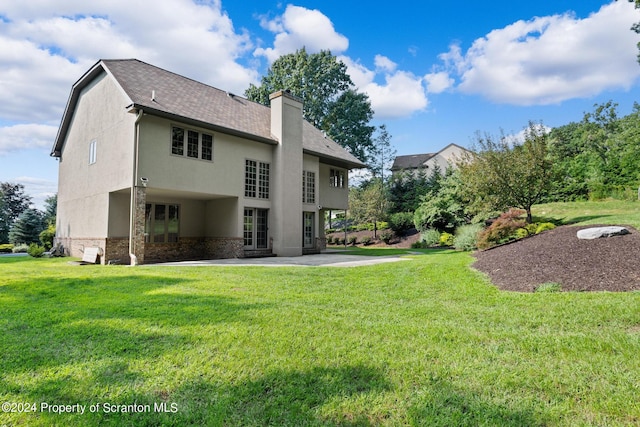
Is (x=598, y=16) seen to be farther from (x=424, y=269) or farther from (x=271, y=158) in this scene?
(x=271, y=158)

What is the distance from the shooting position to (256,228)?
15422mm

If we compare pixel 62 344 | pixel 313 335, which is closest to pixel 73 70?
pixel 62 344

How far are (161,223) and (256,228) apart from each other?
4.18 meters

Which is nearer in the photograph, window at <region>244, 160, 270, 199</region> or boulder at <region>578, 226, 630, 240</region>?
boulder at <region>578, 226, 630, 240</region>

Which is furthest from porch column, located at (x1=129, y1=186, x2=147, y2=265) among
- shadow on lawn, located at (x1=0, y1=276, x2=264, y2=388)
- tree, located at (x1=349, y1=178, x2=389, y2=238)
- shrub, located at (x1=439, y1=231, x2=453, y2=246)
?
tree, located at (x1=349, y1=178, x2=389, y2=238)

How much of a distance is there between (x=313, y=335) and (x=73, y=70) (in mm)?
19152

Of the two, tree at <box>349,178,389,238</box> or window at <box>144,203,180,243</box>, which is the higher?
tree at <box>349,178,389,238</box>

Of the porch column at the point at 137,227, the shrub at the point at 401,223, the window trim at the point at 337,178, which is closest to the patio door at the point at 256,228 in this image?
the porch column at the point at 137,227

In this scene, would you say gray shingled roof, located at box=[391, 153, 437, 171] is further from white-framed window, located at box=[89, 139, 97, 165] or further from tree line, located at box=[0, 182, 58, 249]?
tree line, located at box=[0, 182, 58, 249]

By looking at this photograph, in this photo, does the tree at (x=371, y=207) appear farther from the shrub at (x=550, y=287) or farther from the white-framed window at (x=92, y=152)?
the shrub at (x=550, y=287)

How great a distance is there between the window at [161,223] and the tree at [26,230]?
57.4 feet

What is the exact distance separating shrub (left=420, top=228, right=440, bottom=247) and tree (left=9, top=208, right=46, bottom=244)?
91.9 ft

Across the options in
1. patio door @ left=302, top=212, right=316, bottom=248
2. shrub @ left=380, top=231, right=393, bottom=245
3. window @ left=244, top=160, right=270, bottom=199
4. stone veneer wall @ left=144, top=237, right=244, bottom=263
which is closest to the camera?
stone veneer wall @ left=144, top=237, right=244, bottom=263

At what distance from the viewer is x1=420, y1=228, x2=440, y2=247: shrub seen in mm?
20078
